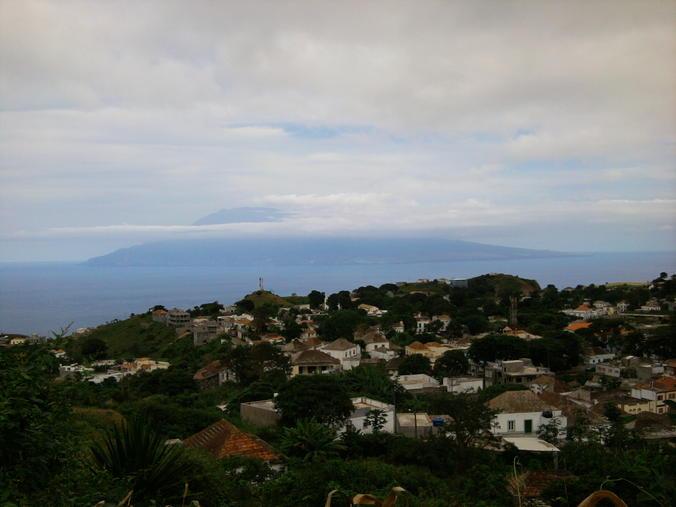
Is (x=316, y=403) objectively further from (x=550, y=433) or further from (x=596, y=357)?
(x=596, y=357)

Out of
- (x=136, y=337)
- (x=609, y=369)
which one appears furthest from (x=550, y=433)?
(x=136, y=337)

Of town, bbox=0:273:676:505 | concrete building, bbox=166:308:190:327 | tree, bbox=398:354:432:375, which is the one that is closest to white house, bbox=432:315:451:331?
town, bbox=0:273:676:505

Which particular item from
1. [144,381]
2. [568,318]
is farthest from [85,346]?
[568,318]

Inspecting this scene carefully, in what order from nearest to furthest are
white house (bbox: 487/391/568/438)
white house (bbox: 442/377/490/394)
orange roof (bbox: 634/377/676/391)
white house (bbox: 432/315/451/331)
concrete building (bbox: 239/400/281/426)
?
1. concrete building (bbox: 239/400/281/426)
2. white house (bbox: 487/391/568/438)
3. orange roof (bbox: 634/377/676/391)
4. white house (bbox: 442/377/490/394)
5. white house (bbox: 432/315/451/331)

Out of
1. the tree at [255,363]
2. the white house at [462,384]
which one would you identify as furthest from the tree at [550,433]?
the tree at [255,363]

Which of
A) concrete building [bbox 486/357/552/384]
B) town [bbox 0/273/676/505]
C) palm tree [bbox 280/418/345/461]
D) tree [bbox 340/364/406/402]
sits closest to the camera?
town [bbox 0/273/676/505]

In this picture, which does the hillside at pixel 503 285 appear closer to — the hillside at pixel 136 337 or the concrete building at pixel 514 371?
the concrete building at pixel 514 371

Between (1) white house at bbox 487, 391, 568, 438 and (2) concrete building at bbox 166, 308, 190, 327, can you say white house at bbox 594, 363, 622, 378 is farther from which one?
(2) concrete building at bbox 166, 308, 190, 327
